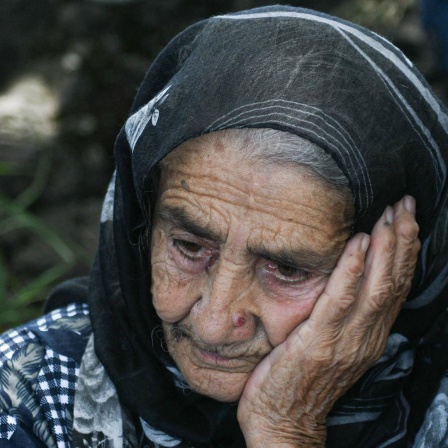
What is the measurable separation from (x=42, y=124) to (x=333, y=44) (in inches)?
153

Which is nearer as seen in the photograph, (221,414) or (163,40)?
(221,414)

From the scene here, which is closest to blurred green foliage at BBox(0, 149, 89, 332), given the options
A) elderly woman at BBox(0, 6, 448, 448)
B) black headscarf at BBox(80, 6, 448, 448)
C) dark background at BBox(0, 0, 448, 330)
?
dark background at BBox(0, 0, 448, 330)

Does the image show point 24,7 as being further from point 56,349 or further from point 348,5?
point 56,349

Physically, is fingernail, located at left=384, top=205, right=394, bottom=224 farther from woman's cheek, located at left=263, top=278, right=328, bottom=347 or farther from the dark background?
the dark background

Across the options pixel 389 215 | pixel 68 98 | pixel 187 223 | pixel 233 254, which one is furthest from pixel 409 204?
pixel 68 98

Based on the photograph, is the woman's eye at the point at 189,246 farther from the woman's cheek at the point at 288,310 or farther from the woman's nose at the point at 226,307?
the woman's cheek at the point at 288,310

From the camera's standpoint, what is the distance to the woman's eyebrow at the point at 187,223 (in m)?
2.39

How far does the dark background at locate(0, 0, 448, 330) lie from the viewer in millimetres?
5656

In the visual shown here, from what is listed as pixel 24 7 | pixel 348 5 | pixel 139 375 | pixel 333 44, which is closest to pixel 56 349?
pixel 139 375

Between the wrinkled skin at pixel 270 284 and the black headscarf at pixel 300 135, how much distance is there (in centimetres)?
8

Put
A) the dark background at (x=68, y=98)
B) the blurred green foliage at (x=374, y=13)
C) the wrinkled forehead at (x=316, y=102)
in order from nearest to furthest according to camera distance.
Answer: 1. the wrinkled forehead at (x=316, y=102)
2. the dark background at (x=68, y=98)
3. the blurred green foliage at (x=374, y=13)

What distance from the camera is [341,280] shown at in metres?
2.42

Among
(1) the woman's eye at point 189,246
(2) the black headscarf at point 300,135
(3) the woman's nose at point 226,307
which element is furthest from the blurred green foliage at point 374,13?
(3) the woman's nose at point 226,307

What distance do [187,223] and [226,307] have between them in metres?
0.26
